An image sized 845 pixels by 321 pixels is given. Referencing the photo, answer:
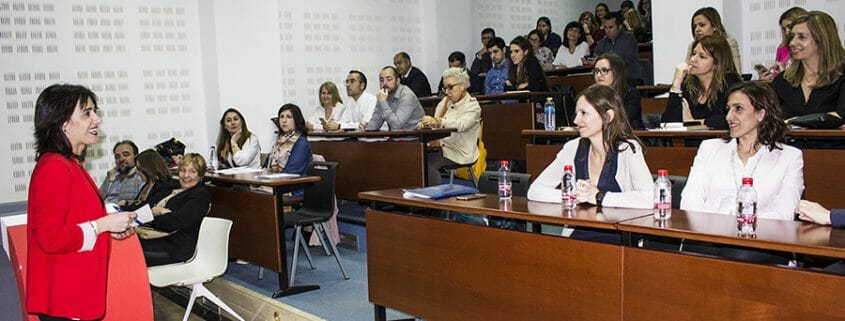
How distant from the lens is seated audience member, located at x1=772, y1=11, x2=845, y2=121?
4020 millimetres

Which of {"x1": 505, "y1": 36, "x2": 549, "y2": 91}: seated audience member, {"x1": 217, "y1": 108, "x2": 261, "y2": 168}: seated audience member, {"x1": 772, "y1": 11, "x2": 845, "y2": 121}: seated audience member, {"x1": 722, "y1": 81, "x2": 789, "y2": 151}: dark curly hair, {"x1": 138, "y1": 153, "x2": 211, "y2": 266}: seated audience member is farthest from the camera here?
{"x1": 505, "y1": 36, "x2": 549, "y2": 91}: seated audience member

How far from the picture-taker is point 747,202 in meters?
2.38

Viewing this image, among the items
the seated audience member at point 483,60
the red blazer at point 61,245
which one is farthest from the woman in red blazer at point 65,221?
the seated audience member at point 483,60

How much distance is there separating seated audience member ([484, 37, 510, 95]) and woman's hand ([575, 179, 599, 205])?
459cm

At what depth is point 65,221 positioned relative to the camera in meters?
2.42

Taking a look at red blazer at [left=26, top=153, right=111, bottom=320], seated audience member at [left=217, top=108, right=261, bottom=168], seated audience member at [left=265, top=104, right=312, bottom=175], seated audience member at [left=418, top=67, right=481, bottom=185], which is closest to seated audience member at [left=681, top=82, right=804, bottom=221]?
red blazer at [left=26, top=153, right=111, bottom=320]

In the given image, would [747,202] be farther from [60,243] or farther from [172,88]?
[172,88]

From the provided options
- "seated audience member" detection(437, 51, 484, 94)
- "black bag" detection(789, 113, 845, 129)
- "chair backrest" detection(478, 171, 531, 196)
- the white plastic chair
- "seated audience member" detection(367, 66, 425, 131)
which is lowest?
the white plastic chair

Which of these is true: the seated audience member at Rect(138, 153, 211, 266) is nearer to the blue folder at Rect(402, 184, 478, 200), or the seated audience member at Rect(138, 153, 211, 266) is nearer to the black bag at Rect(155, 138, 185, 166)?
the blue folder at Rect(402, 184, 478, 200)

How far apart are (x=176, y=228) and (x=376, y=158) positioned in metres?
2.20

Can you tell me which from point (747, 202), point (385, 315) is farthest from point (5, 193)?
point (747, 202)

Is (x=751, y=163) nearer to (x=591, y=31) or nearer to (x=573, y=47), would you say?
(x=573, y=47)

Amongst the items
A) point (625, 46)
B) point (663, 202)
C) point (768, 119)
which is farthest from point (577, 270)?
point (625, 46)

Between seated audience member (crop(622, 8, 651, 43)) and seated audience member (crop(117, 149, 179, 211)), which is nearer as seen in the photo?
seated audience member (crop(117, 149, 179, 211))
